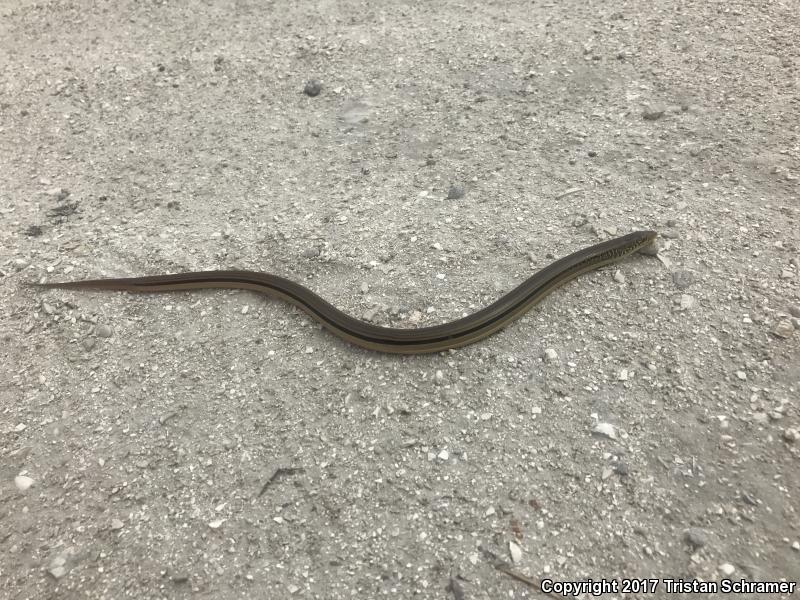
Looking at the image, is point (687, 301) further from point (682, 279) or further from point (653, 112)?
point (653, 112)

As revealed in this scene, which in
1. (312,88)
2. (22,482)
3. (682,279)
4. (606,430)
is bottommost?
(22,482)

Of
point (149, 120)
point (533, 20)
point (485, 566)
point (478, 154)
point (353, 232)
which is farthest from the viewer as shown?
point (533, 20)

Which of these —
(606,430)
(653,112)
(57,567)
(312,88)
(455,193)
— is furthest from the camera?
(312,88)

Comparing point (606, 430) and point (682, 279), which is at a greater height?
point (682, 279)

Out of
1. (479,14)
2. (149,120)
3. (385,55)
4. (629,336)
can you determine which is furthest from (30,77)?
(629,336)

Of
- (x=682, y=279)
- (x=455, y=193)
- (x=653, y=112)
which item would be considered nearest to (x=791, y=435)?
(x=682, y=279)

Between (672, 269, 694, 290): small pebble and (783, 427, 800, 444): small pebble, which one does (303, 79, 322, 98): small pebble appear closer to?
(672, 269, 694, 290): small pebble

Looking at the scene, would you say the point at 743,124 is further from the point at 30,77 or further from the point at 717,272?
the point at 30,77
